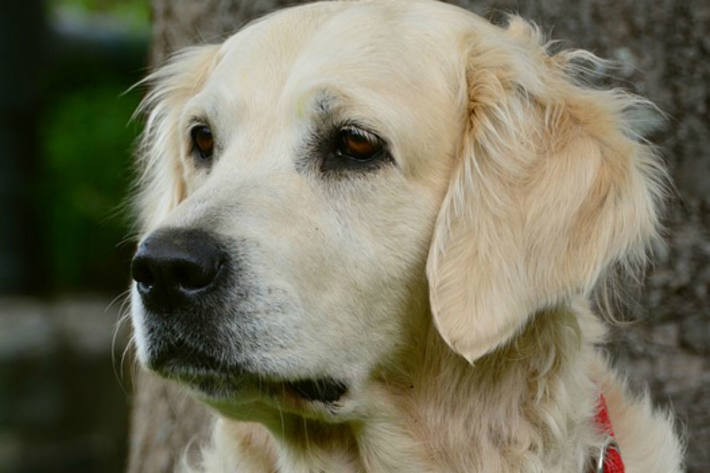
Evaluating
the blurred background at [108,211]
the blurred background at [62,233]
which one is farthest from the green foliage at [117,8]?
the blurred background at [62,233]

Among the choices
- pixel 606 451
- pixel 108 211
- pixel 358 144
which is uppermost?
pixel 358 144

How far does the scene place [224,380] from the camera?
3.46m

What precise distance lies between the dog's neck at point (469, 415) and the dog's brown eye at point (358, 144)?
22.0 inches

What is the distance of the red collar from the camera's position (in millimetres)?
3791

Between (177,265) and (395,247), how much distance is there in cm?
67

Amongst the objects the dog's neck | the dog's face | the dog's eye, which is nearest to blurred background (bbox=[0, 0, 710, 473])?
the dog's eye

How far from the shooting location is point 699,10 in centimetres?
468

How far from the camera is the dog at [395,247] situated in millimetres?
3400

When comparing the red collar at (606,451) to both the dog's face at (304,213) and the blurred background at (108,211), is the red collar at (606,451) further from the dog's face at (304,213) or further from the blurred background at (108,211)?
the blurred background at (108,211)

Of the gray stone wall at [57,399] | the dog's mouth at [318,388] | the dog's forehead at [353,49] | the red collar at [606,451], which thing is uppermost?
the dog's forehead at [353,49]

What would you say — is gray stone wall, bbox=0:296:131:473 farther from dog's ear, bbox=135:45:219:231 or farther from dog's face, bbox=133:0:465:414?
dog's face, bbox=133:0:465:414

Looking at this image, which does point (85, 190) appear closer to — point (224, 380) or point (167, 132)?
point (167, 132)

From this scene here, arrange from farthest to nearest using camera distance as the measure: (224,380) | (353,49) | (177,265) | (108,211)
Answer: (108,211) < (353,49) < (224,380) < (177,265)

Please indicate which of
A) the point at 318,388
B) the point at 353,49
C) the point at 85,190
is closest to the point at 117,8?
the point at 85,190
